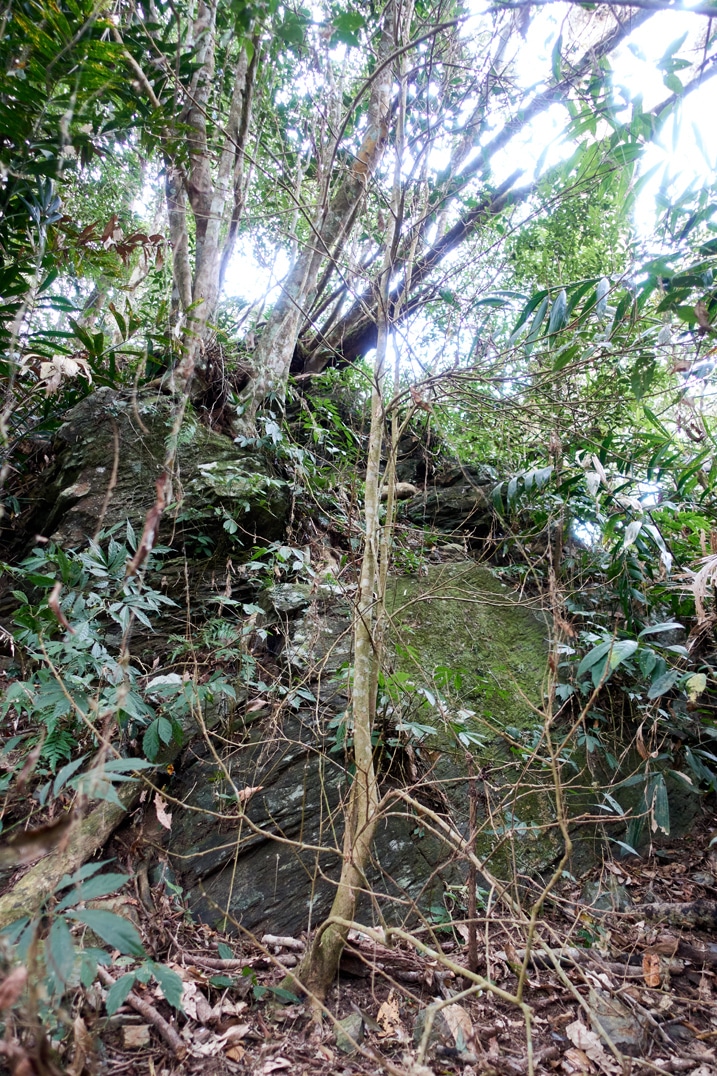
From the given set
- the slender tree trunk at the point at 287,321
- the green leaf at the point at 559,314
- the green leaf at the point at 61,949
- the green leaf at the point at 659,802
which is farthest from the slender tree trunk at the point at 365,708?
the slender tree trunk at the point at 287,321

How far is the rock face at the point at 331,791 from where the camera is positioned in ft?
7.19

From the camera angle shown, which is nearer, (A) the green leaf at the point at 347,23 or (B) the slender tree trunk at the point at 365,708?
(A) the green leaf at the point at 347,23

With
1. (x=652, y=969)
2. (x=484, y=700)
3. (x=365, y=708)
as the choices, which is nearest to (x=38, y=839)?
(x=365, y=708)

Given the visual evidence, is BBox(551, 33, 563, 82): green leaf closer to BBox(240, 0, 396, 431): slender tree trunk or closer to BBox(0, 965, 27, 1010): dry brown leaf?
BBox(240, 0, 396, 431): slender tree trunk

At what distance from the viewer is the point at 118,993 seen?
4.39ft

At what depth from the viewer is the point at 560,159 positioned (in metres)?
2.52

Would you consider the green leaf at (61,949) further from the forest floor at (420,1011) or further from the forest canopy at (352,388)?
the forest floor at (420,1011)

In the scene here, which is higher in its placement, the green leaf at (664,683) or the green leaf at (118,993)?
the green leaf at (664,683)

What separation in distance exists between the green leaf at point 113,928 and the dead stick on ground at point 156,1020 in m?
0.73

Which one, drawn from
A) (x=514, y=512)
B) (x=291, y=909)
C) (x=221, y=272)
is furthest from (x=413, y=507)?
(x=291, y=909)

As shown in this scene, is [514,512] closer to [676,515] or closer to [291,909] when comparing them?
[676,515]

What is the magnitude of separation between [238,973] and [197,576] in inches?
79.2

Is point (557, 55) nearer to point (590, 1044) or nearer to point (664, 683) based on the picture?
point (664, 683)

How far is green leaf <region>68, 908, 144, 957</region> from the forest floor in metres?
0.49
